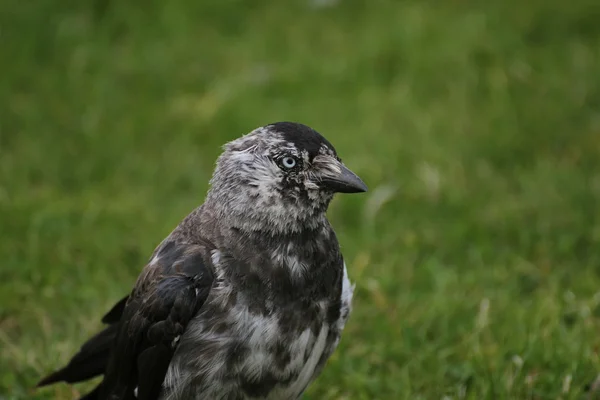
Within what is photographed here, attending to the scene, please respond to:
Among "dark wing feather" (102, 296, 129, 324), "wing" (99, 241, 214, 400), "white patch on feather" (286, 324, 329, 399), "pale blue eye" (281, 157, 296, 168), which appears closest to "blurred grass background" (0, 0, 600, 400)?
"dark wing feather" (102, 296, 129, 324)

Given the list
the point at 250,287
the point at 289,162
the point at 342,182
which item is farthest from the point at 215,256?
the point at 342,182

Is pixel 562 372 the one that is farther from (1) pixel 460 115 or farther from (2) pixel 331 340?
(1) pixel 460 115

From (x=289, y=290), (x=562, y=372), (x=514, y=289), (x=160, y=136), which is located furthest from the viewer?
(x=160, y=136)

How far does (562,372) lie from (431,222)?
172cm

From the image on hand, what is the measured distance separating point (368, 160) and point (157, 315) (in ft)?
9.65

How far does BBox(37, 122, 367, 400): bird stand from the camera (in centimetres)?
344

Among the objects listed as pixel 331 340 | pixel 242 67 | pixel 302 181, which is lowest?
pixel 331 340

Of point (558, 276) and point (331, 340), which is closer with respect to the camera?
point (331, 340)

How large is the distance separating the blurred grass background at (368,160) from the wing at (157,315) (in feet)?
2.67

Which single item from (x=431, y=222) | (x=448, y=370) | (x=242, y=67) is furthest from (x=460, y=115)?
(x=448, y=370)

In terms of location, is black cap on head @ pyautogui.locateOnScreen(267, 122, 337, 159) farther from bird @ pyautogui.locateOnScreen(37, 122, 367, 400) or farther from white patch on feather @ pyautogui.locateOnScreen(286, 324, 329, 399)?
white patch on feather @ pyautogui.locateOnScreen(286, 324, 329, 399)

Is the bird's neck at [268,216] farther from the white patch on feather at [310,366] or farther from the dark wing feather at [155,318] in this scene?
the white patch on feather at [310,366]

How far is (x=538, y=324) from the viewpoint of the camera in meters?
4.57

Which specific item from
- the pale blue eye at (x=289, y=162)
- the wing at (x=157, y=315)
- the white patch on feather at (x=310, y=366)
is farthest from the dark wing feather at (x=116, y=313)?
the pale blue eye at (x=289, y=162)
